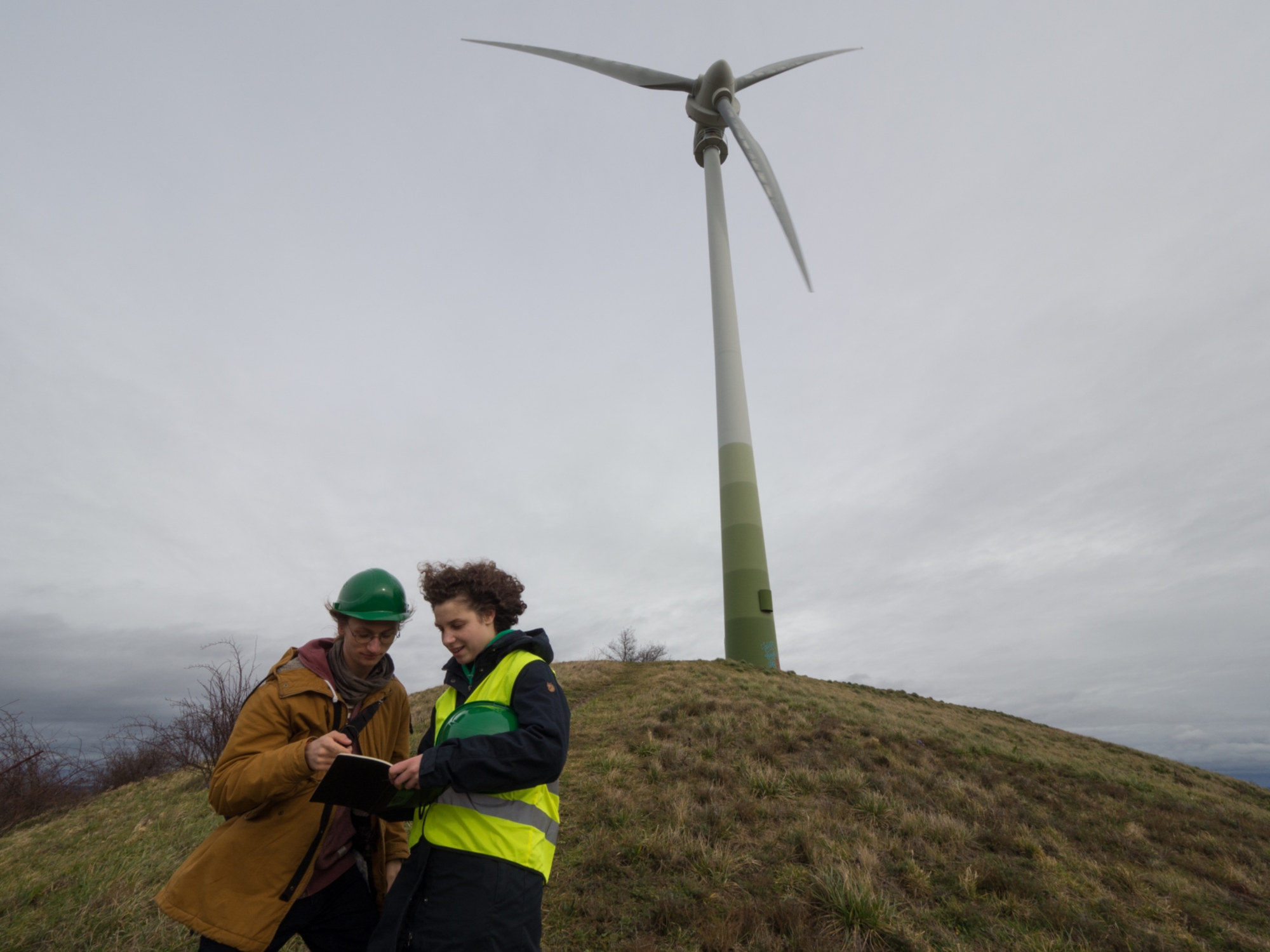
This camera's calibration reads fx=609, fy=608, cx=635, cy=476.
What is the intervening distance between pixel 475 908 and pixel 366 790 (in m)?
0.62

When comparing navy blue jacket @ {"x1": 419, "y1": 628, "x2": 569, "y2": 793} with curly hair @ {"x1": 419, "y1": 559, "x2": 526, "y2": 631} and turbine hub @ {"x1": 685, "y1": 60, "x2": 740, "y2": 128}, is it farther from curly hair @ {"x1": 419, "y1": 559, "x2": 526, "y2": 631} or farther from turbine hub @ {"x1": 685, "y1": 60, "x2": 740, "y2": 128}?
turbine hub @ {"x1": 685, "y1": 60, "x2": 740, "y2": 128}

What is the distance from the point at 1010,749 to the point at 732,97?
2736cm

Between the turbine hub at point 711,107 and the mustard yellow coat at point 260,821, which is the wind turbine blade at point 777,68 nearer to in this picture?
the turbine hub at point 711,107

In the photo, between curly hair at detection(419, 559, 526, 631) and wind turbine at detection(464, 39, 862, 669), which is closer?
curly hair at detection(419, 559, 526, 631)

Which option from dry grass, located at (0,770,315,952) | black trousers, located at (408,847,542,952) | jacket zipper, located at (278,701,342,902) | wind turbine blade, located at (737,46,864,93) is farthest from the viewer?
wind turbine blade, located at (737,46,864,93)

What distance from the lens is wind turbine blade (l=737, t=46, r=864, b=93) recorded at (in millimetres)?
26734

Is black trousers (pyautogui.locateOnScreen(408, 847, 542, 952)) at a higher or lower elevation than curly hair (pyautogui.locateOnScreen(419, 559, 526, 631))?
lower

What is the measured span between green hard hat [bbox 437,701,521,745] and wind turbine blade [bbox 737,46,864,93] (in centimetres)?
3161

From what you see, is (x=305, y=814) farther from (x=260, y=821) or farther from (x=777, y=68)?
(x=777, y=68)

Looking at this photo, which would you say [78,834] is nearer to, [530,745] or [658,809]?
[658,809]

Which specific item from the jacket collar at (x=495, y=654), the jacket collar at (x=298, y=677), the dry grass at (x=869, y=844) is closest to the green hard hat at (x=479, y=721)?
the jacket collar at (x=495, y=654)

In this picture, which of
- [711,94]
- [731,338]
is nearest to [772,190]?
[731,338]

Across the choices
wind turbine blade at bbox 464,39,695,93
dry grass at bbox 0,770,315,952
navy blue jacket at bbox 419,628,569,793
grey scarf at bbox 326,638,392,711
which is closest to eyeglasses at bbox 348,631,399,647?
grey scarf at bbox 326,638,392,711

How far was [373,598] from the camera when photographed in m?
2.84
